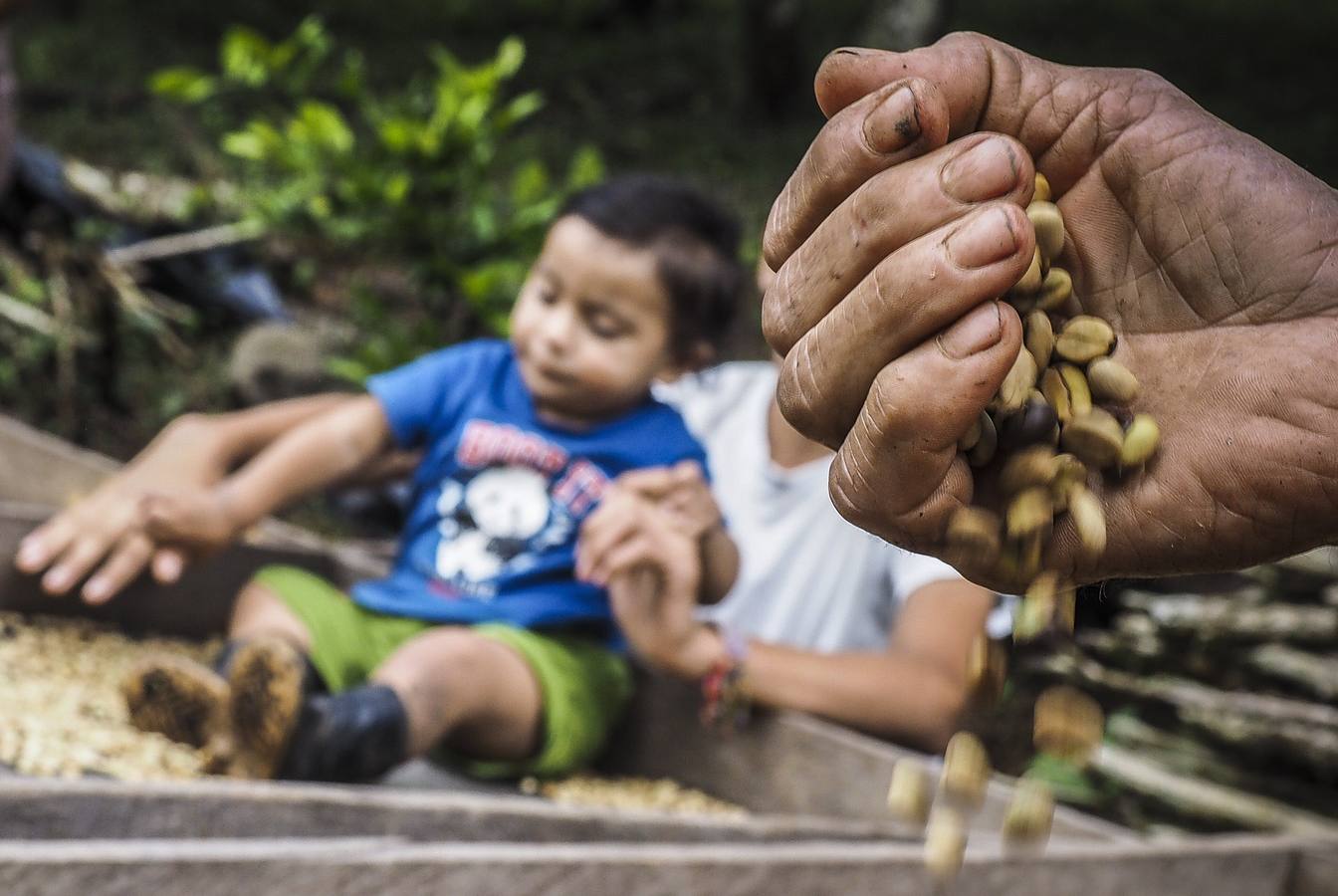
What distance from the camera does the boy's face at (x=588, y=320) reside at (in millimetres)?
2430

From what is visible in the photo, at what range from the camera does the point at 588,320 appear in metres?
2.46

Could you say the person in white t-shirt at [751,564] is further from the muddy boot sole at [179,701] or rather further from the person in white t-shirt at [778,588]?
the muddy boot sole at [179,701]

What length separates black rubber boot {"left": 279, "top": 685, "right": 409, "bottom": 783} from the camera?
74.2 inches

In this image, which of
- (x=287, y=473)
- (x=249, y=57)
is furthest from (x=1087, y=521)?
(x=249, y=57)

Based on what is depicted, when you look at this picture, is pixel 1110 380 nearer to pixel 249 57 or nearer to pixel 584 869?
pixel 584 869

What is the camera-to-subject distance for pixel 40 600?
8.11 ft

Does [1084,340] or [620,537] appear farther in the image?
[620,537]

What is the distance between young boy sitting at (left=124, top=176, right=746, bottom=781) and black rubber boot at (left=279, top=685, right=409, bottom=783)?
0.10 m

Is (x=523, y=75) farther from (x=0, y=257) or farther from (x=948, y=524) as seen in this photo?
(x=948, y=524)

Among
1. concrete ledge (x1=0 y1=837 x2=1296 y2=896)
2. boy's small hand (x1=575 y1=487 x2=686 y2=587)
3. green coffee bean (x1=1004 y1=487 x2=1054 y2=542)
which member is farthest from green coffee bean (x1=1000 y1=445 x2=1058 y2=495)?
boy's small hand (x1=575 y1=487 x2=686 y2=587)

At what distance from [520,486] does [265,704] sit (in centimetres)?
70

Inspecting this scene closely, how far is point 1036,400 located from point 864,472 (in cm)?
15

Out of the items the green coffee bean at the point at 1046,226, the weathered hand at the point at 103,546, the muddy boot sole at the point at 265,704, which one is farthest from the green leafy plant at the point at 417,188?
the green coffee bean at the point at 1046,226

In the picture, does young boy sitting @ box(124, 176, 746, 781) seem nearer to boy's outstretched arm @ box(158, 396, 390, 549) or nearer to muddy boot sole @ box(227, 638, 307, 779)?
boy's outstretched arm @ box(158, 396, 390, 549)
